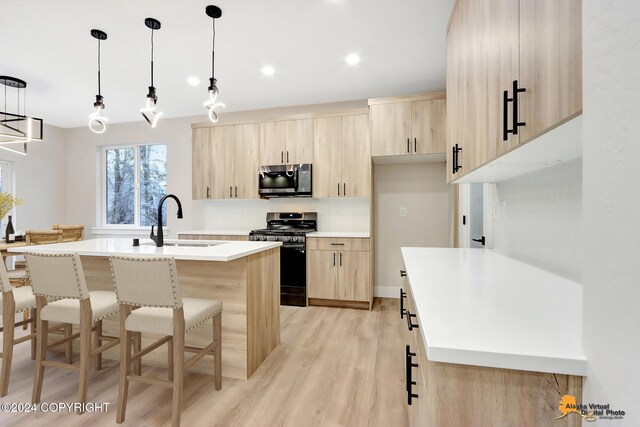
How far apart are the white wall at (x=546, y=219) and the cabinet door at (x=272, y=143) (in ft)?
9.41

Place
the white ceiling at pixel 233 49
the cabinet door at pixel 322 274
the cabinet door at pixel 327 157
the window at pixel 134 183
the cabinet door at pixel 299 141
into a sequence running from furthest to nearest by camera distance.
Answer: the window at pixel 134 183 → the cabinet door at pixel 299 141 → the cabinet door at pixel 327 157 → the cabinet door at pixel 322 274 → the white ceiling at pixel 233 49

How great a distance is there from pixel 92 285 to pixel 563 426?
2.97 metres

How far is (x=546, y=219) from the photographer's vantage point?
146 centimetres

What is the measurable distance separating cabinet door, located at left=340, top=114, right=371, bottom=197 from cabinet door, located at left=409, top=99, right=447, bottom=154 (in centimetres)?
58

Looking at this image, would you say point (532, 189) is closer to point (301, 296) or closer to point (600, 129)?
point (600, 129)

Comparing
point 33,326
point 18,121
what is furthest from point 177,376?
point 18,121

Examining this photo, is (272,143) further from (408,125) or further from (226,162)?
(408,125)

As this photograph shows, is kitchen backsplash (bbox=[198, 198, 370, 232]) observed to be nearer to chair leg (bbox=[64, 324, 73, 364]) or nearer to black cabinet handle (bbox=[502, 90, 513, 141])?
chair leg (bbox=[64, 324, 73, 364])

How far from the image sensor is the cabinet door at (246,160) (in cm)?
432

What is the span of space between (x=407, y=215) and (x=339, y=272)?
1283 millimetres

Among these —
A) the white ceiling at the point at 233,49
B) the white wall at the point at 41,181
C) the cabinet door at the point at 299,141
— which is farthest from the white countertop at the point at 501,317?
the white wall at the point at 41,181

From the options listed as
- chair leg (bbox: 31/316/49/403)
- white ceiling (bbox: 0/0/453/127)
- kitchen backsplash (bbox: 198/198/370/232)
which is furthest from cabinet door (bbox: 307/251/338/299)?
chair leg (bbox: 31/316/49/403)

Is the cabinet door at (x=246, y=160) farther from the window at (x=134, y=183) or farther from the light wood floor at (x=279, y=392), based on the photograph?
the light wood floor at (x=279, y=392)

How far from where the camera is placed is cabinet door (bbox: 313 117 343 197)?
3984mm
